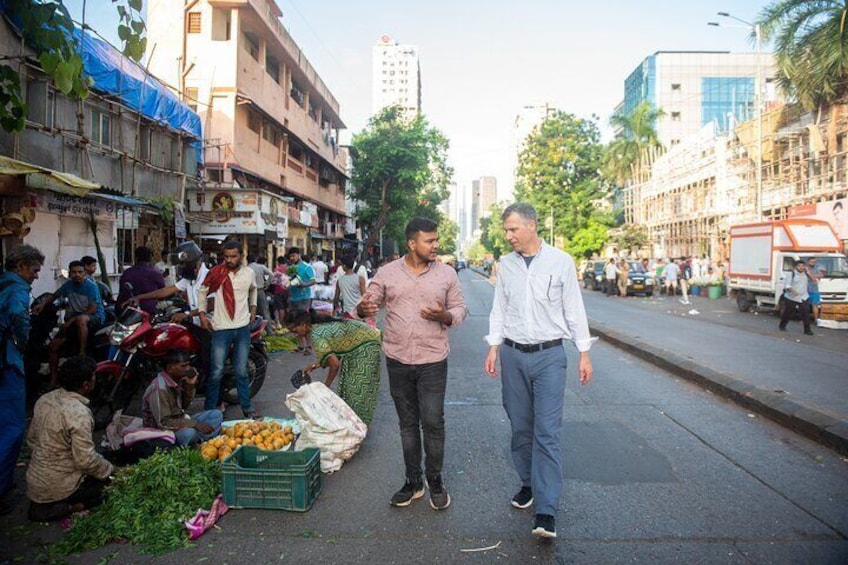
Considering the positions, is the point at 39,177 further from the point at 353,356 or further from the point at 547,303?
the point at 547,303

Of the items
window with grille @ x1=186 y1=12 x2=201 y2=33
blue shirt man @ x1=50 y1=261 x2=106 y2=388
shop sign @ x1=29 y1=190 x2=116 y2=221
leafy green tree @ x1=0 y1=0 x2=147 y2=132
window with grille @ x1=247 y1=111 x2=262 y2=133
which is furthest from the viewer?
window with grille @ x1=247 y1=111 x2=262 y2=133

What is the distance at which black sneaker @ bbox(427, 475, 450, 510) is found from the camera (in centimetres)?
412

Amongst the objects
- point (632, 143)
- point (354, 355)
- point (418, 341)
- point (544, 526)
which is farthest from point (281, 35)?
point (632, 143)

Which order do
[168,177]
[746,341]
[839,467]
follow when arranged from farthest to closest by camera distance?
1. [168,177]
2. [746,341]
3. [839,467]

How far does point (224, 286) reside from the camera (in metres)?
6.27

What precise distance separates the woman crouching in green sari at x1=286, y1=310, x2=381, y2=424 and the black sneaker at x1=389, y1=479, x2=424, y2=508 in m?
1.39

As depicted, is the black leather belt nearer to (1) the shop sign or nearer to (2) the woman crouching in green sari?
(2) the woman crouching in green sari

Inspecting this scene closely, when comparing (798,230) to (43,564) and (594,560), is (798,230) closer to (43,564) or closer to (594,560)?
(594,560)

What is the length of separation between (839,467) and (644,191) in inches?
2072

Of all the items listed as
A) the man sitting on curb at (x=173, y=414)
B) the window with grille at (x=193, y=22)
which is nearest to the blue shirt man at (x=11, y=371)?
the man sitting on curb at (x=173, y=414)

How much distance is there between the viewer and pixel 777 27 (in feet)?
78.3

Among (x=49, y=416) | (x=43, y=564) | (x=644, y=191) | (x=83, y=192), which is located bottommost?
(x=43, y=564)

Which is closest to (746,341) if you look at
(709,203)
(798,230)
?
(798,230)

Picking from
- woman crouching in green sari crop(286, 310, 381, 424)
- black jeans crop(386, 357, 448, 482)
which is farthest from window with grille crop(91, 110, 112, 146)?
black jeans crop(386, 357, 448, 482)
